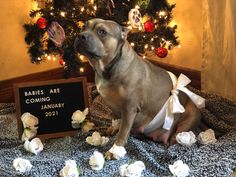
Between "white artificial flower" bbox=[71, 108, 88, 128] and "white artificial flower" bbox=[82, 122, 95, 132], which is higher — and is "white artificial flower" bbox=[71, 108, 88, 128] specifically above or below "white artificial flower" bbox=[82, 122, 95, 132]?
above

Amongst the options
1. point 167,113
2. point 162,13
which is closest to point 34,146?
point 167,113

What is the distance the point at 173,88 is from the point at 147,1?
0.58 metres

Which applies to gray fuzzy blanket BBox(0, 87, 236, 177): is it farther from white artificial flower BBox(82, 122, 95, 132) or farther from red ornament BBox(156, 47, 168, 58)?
red ornament BBox(156, 47, 168, 58)

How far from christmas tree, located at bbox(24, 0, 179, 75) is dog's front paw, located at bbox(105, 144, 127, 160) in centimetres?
75

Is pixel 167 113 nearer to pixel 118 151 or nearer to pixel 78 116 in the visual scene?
pixel 118 151

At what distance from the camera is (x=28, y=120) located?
1.90 meters

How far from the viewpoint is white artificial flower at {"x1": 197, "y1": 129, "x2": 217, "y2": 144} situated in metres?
1.79

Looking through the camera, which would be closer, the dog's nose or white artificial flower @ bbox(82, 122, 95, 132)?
the dog's nose

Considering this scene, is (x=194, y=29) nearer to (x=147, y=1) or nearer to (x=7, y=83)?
(x=147, y=1)

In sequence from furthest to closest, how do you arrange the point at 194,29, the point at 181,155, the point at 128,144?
the point at 194,29 < the point at 128,144 < the point at 181,155

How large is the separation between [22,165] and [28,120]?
36cm

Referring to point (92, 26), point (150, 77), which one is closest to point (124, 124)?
point (150, 77)

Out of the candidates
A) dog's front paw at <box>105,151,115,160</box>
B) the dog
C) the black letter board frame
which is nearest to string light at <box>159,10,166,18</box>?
the dog

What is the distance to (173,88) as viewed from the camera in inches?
75.5
